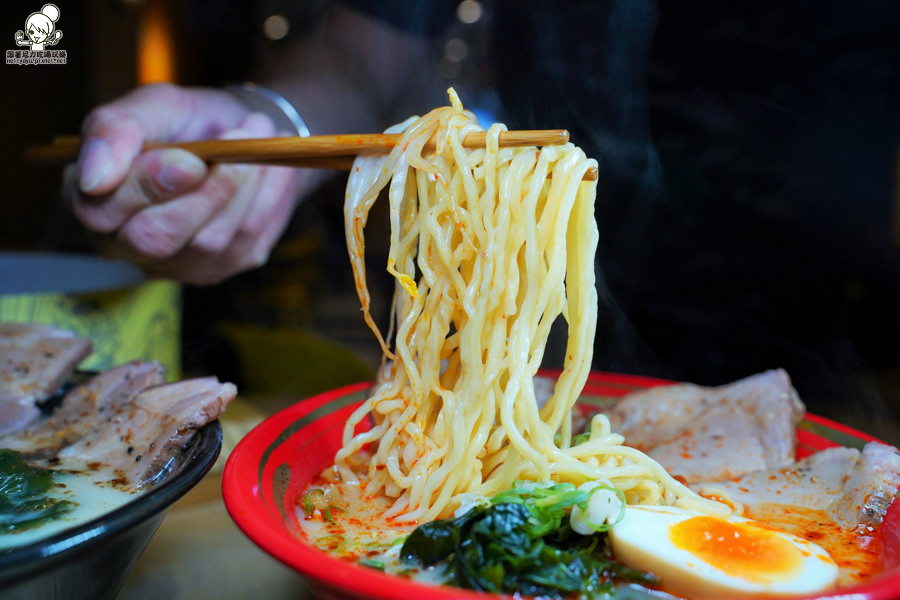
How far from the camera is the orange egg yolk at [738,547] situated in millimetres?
1112

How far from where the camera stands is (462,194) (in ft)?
5.11

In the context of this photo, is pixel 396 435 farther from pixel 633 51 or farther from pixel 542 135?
pixel 633 51

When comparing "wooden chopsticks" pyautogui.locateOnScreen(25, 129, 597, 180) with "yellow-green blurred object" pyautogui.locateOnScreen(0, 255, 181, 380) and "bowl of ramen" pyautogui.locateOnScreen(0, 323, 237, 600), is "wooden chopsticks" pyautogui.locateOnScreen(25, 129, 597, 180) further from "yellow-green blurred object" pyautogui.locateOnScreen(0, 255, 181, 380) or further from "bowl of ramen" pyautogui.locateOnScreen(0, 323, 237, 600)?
"yellow-green blurred object" pyautogui.locateOnScreen(0, 255, 181, 380)

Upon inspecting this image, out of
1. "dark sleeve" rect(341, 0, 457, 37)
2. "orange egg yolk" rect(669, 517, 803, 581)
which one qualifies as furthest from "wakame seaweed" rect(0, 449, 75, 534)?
"dark sleeve" rect(341, 0, 457, 37)

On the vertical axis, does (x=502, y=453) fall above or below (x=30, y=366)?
below

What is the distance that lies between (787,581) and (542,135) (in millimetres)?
1073

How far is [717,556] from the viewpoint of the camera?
3.78 feet

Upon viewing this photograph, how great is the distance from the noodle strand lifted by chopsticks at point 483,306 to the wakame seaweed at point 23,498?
69 cm

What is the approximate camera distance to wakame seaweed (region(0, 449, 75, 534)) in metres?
1.23

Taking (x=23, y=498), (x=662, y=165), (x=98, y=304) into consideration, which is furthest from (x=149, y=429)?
(x=662, y=165)

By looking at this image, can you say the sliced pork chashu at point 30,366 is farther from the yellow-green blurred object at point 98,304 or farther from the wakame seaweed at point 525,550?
the wakame seaweed at point 525,550

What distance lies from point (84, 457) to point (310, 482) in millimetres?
602

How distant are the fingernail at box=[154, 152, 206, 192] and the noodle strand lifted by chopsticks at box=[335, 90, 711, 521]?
81cm

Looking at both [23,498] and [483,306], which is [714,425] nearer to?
[483,306]
